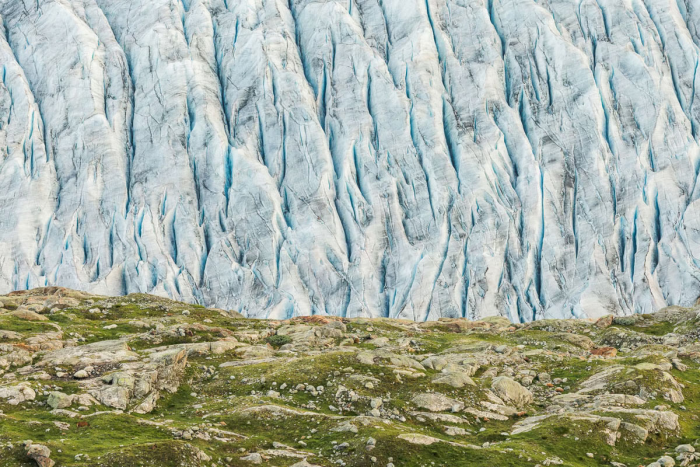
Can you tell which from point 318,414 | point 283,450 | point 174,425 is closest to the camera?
point 283,450

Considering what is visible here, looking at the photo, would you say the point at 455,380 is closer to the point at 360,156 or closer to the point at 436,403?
the point at 436,403

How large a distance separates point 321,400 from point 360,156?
59.8 metres

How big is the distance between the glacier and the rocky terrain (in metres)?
39.3

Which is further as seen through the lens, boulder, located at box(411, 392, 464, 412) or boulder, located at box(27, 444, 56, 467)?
boulder, located at box(411, 392, 464, 412)

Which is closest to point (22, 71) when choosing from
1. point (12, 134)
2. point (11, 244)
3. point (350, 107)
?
point (12, 134)

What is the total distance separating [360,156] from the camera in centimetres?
Answer: 8112

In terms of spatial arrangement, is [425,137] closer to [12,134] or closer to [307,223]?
[307,223]

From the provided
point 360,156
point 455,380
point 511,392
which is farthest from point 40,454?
point 360,156

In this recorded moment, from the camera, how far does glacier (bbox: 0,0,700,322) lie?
75.1 m

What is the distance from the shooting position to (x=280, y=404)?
22688mm

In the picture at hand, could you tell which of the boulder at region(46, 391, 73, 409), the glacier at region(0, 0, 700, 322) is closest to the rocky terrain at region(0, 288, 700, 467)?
the boulder at region(46, 391, 73, 409)

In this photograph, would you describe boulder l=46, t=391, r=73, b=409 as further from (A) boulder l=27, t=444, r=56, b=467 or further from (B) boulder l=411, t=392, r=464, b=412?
(B) boulder l=411, t=392, r=464, b=412

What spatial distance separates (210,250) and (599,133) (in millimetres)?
50789

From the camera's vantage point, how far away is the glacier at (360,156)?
75125 millimetres
